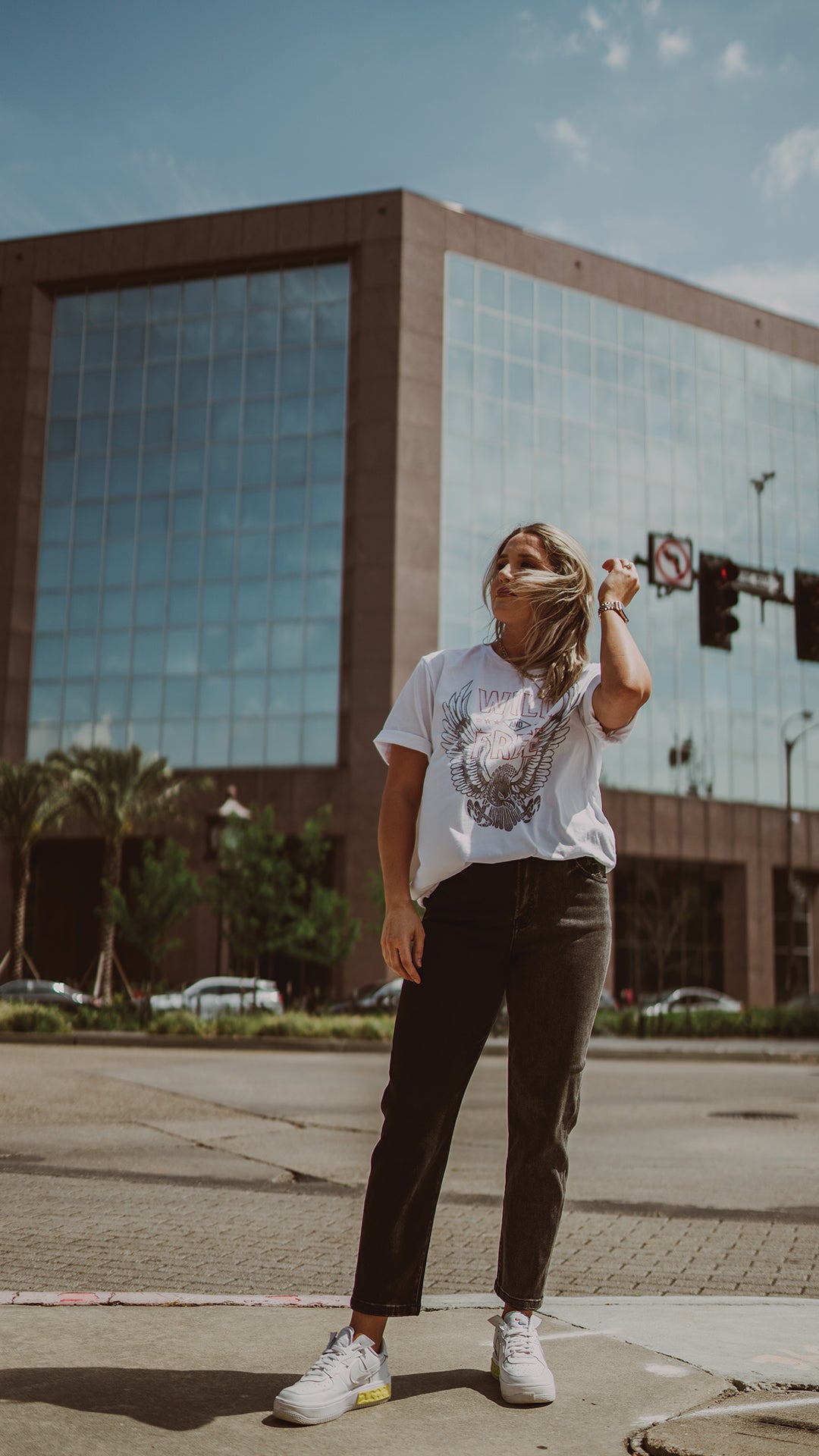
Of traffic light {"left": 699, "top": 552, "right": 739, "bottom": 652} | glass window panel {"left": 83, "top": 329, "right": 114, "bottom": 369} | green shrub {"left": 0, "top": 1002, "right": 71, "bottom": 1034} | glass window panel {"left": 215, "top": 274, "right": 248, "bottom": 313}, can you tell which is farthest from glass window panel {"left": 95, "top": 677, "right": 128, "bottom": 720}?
traffic light {"left": 699, "top": 552, "right": 739, "bottom": 652}

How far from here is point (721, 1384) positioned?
3.04 metres

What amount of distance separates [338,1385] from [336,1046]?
1977cm

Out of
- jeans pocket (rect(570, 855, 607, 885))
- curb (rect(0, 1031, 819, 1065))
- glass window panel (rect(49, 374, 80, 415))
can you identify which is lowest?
curb (rect(0, 1031, 819, 1065))

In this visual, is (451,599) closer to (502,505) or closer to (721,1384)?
(502,505)

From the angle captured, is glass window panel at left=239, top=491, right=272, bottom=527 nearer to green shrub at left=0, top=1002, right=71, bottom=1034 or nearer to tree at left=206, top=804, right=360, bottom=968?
tree at left=206, top=804, right=360, bottom=968

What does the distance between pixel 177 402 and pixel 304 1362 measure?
46.8 metres

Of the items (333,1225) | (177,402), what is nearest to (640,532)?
(177,402)

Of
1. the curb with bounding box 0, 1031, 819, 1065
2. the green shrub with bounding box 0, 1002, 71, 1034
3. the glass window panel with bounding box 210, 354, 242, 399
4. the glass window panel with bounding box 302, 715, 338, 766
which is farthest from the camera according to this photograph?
the glass window panel with bounding box 210, 354, 242, 399

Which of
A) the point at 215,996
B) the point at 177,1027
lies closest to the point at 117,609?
the point at 215,996

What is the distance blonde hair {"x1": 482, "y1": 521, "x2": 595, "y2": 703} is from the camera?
337 centimetres

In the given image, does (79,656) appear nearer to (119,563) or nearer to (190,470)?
(119,563)

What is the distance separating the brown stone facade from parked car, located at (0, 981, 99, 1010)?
8.09 metres

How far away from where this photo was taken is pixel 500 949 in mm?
3176

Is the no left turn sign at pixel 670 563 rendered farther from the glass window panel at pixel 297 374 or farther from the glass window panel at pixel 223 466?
the glass window panel at pixel 297 374
